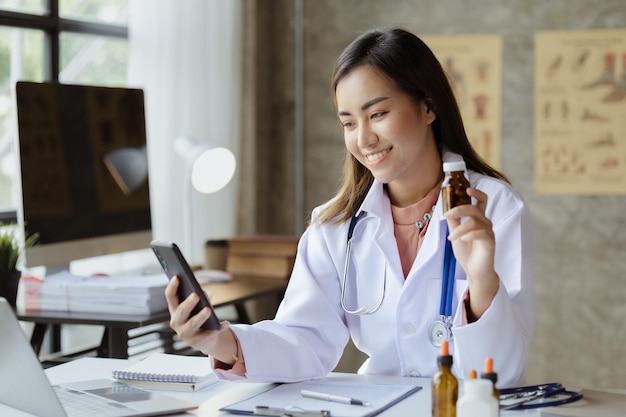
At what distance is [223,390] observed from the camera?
6.05ft

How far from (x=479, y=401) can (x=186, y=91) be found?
2808 millimetres

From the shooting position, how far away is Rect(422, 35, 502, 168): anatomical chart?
14.1 ft

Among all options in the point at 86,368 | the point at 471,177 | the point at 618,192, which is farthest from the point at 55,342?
the point at 618,192

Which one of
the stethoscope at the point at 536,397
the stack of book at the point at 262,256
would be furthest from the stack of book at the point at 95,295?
the stethoscope at the point at 536,397

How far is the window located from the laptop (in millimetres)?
1557

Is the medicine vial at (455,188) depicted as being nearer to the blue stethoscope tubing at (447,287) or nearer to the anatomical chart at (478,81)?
the blue stethoscope tubing at (447,287)

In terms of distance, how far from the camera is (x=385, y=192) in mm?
2234

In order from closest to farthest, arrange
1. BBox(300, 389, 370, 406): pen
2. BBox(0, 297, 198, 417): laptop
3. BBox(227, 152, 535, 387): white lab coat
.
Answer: BBox(0, 297, 198, 417): laptop, BBox(300, 389, 370, 406): pen, BBox(227, 152, 535, 387): white lab coat

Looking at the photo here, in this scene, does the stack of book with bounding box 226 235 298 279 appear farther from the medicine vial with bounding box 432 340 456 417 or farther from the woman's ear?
the medicine vial with bounding box 432 340 456 417

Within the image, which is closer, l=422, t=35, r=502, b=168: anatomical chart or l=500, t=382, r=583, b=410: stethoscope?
l=500, t=382, r=583, b=410: stethoscope

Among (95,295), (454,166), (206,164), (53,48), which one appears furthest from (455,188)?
(53,48)

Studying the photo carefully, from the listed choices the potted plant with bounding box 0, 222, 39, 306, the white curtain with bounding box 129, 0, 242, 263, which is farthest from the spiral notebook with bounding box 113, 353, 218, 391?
the white curtain with bounding box 129, 0, 242, 263

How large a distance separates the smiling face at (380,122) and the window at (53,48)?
1.42 meters

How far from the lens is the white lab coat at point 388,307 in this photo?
1.83 meters
